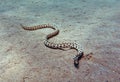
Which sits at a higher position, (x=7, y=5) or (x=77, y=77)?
(x=77, y=77)

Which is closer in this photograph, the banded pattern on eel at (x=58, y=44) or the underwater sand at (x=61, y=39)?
the underwater sand at (x=61, y=39)

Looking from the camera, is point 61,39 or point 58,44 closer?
point 58,44

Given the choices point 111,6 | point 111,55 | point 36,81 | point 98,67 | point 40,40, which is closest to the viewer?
point 36,81

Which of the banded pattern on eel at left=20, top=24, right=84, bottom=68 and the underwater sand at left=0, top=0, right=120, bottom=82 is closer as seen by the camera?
the underwater sand at left=0, top=0, right=120, bottom=82

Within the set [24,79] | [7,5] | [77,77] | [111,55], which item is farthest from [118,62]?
[7,5]

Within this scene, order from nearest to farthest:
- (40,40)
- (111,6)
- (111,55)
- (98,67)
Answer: (98,67) < (111,55) < (40,40) < (111,6)

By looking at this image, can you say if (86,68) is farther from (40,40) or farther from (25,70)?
(40,40)

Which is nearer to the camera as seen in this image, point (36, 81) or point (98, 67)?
point (36, 81)

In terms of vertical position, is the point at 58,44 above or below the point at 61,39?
above
